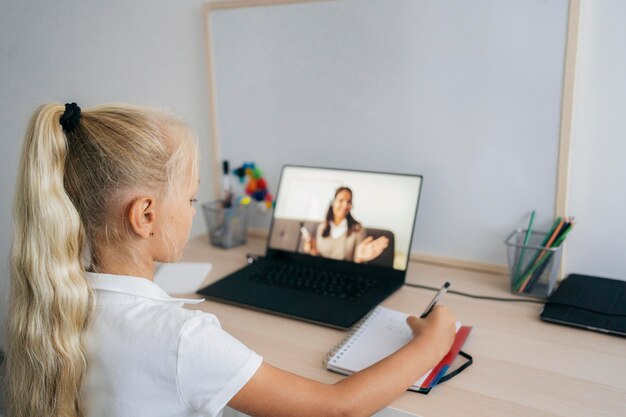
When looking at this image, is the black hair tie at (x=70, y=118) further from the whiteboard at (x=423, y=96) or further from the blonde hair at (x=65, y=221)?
the whiteboard at (x=423, y=96)

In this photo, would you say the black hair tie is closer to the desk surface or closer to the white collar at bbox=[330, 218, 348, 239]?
the desk surface

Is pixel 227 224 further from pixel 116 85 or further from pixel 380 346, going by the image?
pixel 380 346

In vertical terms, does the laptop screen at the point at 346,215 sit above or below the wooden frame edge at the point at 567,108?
below

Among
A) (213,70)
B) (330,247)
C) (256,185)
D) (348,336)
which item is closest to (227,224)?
(256,185)

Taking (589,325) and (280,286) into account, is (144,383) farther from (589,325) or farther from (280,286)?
(589,325)

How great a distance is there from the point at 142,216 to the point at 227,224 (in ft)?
2.22

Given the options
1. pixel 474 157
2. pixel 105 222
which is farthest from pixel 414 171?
pixel 105 222

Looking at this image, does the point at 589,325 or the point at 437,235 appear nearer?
the point at 589,325

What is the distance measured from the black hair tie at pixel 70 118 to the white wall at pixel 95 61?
47cm

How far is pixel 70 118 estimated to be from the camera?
2.22ft

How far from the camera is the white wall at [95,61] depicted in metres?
1.06

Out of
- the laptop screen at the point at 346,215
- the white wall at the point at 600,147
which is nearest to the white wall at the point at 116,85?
the white wall at the point at 600,147

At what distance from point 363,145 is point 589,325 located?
24.1 inches

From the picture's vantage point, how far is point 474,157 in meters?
1.15
